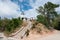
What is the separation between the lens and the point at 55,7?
41.1m

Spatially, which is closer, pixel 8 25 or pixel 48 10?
pixel 8 25

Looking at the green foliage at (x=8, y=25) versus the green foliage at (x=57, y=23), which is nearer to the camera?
the green foliage at (x=8, y=25)

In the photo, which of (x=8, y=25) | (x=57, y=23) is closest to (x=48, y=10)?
(x=57, y=23)

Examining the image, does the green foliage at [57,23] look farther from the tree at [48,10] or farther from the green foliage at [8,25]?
the green foliage at [8,25]

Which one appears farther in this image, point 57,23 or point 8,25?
point 57,23

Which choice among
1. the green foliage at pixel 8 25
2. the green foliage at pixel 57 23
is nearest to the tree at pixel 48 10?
the green foliage at pixel 57 23

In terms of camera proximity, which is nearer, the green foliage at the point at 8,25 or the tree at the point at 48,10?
the green foliage at the point at 8,25

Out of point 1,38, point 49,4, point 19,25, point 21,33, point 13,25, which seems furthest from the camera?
point 49,4

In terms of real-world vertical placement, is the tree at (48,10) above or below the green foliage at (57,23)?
above

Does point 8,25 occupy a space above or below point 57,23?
above

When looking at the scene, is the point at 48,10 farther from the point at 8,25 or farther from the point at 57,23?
the point at 8,25

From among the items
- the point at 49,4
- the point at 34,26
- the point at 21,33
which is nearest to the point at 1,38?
the point at 21,33

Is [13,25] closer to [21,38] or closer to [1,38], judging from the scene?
[21,38]

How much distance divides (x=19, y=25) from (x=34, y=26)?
332 cm
